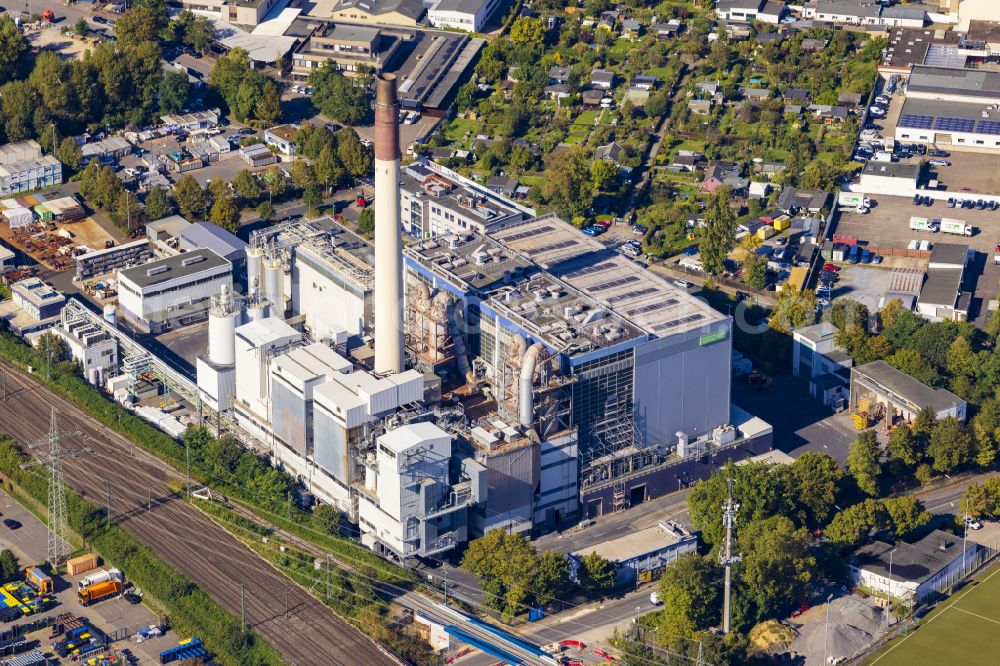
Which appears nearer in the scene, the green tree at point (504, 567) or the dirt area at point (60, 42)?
the green tree at point (504, 567)

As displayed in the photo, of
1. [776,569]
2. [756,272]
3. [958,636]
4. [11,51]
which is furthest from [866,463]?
[11,51]

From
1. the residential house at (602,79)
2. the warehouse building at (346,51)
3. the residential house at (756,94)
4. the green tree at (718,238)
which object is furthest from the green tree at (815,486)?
the warehouse building at (346,51)

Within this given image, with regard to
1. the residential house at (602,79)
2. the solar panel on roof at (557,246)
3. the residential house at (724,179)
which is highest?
the residential house at (602,79)

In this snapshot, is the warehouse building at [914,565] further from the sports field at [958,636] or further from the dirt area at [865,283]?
the dirt area at [865,283]

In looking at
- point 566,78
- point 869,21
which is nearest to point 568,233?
point 566,78

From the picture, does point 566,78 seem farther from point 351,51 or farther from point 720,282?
point 720,282

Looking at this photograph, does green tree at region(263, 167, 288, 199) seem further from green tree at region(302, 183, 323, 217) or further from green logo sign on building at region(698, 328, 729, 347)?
green logo sign on building at region(698, 328, 729, 347)

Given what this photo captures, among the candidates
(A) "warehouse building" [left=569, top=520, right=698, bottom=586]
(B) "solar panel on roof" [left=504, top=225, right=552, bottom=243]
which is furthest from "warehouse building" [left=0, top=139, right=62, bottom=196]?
(A) "warehouse building" [left=569, top=520, right=698, bottom=586]
